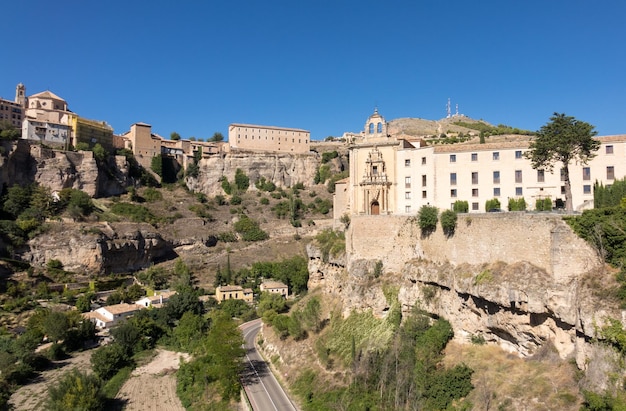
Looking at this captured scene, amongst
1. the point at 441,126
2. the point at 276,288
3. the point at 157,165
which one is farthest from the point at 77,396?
the point at 441,126

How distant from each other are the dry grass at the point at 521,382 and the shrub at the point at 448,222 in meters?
6.23

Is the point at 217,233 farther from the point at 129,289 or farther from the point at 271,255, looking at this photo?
the point at 129,289

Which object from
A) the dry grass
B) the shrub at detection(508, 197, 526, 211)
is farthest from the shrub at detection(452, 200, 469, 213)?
the dry grass

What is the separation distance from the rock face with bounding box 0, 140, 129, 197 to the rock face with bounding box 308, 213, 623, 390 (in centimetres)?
4784

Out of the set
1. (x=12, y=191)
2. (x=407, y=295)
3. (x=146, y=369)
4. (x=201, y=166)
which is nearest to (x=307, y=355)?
(x=407, y=295)

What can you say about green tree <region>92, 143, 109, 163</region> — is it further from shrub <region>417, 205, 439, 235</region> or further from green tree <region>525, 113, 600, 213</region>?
green tree <region>525, 113, 600, 213</region>

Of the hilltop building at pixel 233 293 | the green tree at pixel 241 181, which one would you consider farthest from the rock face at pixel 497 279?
the green tree at pixel 241 181

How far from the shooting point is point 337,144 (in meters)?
89.5

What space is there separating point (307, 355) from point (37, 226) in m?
38.6

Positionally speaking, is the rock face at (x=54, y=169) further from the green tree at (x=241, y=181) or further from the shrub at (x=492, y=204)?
the shrub at (x=492, y=204)

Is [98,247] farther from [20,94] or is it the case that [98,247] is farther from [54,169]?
[20,94]

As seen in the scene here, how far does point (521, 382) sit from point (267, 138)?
7181 cm

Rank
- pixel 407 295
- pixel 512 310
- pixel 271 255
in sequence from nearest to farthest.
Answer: pixel 512 310
pixel 407 295
pixel 271 255

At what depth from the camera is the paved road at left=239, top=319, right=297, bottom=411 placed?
81.3 ft
